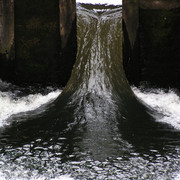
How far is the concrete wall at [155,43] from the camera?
21.5 ft

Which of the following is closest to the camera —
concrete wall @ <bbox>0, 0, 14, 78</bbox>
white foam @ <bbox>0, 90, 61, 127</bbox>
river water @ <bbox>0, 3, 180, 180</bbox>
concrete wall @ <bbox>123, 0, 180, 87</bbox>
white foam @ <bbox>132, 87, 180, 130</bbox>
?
river water @ <bbox>0, 3, 180, 180</bbox>

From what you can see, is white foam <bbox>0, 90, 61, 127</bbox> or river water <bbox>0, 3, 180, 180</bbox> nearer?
river water <bbox>0, 3, 180, 180</bbox>

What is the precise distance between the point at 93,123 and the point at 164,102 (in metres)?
1.84

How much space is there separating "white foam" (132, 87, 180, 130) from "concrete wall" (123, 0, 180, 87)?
22cm

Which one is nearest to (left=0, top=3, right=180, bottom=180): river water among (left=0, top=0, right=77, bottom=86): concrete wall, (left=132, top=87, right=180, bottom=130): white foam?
(left=132, top=87, right=180, bottom=130): white foam

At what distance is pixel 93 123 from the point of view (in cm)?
496

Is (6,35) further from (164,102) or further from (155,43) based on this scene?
(164,102)

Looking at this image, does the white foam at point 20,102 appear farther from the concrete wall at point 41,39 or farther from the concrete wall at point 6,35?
the concrete wall at point 6,35

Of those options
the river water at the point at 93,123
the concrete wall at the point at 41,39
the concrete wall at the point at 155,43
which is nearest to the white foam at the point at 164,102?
the river water at the point at 93,123

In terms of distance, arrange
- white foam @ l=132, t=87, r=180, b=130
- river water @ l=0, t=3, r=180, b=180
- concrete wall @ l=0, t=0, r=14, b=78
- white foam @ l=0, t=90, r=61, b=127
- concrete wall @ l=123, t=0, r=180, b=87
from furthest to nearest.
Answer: concrete wall @ l=0, t=0, r=14, b=78 → concrete wall @ l=123, t=0, r=180, b=87 → white foam @ l=0, t=90, r=61, b=127 → white foam @ l=132, t=87, r=180, b=130 → river water @ l=0, t=3, r=180, b=180

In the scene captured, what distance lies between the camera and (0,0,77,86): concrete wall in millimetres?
6727

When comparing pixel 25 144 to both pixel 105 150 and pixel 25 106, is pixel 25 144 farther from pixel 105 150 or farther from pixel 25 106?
pixel 25 106

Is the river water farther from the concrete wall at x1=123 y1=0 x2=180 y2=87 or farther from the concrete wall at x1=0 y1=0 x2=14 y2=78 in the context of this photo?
the concrete wall at x1=0 y1=0 x2=14 y2=78

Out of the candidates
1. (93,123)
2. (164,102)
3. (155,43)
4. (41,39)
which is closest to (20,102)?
(41,39)
